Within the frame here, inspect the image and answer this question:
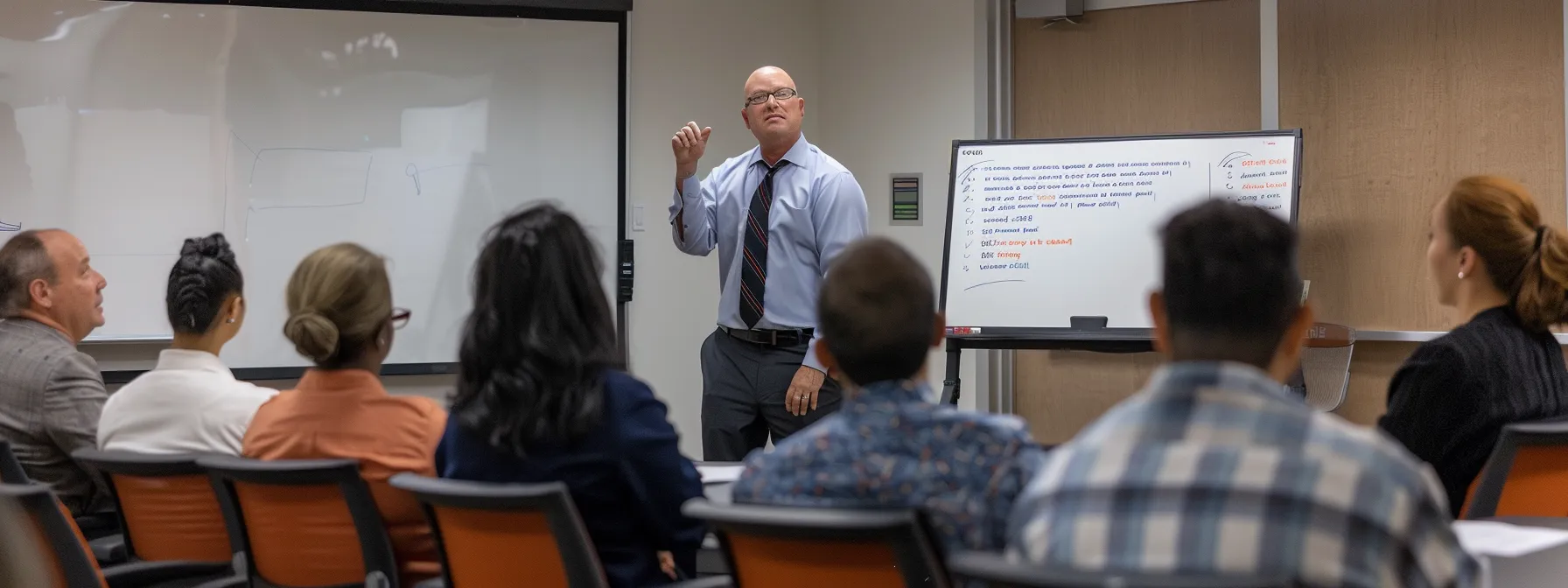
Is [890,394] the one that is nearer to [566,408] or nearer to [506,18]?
[566,408]

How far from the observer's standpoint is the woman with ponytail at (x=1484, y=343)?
6.89 ft

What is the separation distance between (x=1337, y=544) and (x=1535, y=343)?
137 centimetres

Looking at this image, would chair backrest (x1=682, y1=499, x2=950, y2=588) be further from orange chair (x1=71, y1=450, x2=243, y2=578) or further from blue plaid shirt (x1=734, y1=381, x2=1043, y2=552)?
orange chair (x1=71, y1=450, x2=243, y2=578)

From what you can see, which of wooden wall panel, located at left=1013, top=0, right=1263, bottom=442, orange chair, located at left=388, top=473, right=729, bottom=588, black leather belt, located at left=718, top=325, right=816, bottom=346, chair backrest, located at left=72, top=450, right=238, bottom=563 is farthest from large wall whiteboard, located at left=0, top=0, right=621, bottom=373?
orange chair, located at left=388, top=473, right=729, bottom=588

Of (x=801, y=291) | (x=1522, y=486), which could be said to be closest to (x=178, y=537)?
(x=801, y=291)

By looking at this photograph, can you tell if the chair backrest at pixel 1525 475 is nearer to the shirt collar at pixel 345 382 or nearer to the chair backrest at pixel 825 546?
the chair backrest at pixel 825 546

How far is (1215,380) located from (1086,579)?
232mm

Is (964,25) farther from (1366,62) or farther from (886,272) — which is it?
(886,272)

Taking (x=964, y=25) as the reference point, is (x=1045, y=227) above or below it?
below

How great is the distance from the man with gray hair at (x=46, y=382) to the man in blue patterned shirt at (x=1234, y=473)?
202cm

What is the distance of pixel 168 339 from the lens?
441cm

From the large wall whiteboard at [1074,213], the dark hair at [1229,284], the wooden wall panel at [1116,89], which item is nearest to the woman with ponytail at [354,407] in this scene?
the dark hair at [1229,284]

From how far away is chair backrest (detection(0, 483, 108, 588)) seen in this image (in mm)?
1888

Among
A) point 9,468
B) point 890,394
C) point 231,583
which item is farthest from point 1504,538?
point 9,468
